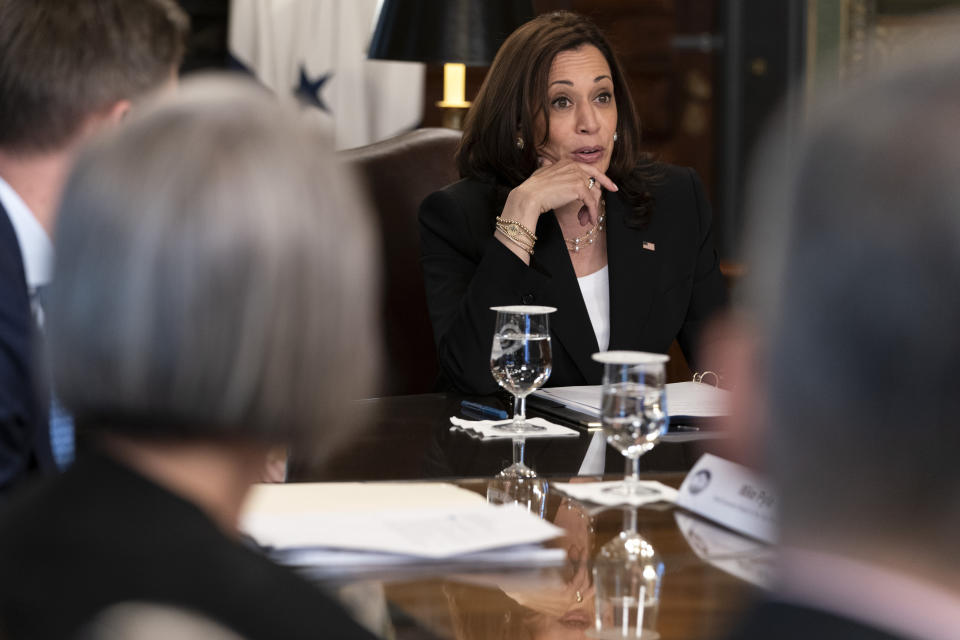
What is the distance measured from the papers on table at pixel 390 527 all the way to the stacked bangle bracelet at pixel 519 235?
3.77ft

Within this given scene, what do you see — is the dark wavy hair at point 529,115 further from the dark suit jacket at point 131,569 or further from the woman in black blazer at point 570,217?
the dark suit jacket at point 131,569

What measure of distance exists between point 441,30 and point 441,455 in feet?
6.15

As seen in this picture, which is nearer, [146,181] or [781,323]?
[781,323]

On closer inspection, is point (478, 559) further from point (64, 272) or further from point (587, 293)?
point (587, 293)

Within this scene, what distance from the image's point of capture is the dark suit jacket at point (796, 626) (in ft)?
1.81

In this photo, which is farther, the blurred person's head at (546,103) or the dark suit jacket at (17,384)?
the blurred person's head at (546,103)

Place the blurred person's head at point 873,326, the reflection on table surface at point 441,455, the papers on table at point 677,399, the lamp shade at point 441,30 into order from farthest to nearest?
the lamp shade at point 441,30
the papers on table at point 677,399
the reflection on table surface at point 441,455
the blurred person's head at point 873,326

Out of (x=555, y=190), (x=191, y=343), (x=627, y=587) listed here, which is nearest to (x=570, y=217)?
(x=555, y=190)

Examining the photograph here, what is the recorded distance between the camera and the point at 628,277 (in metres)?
2.61

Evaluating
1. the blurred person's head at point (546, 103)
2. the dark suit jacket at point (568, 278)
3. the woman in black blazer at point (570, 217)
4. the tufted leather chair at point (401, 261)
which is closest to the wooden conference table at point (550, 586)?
the dark suit jacket at point (568, 278)

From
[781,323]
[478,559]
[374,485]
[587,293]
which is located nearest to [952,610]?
[781,323]

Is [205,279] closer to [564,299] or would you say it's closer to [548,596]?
[548,596]

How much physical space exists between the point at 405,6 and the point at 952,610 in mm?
2985

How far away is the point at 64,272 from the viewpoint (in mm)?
739
